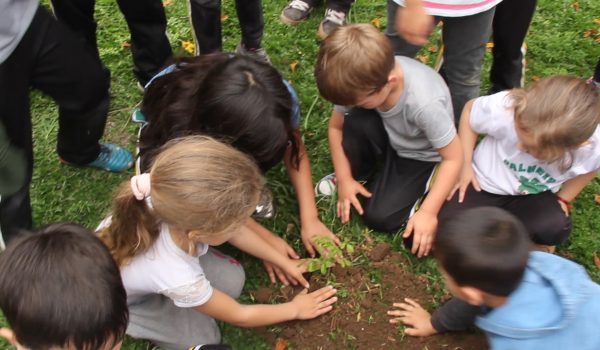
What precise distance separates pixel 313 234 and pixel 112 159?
1199 millimetres

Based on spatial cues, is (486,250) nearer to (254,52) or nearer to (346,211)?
(346,211)

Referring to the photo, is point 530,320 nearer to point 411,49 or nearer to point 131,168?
point 411,49

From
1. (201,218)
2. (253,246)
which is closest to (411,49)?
(253,246)

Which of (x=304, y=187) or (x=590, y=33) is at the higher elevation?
(x=590, y=33)

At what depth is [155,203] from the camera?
178 cm

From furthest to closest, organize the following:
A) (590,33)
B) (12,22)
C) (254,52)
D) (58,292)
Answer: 1. (590,33)
2. (254,52)
3. (12,22)
4. (58,292)

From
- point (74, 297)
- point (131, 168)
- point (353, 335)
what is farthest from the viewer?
point (131, 168)

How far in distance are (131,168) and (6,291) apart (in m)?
1.57

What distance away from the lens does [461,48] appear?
8.37 feet

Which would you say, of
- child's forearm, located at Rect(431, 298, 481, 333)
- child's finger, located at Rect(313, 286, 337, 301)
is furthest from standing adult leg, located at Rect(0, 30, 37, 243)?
child's forearm, located at Rect(431, 298, 481, 333)

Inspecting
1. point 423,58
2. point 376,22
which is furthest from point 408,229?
point 376,22

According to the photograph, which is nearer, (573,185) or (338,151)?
(573,185)

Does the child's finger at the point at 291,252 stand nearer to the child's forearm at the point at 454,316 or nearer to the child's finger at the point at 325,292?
the child's finger at the point at 325,292

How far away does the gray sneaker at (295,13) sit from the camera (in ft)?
12.3
